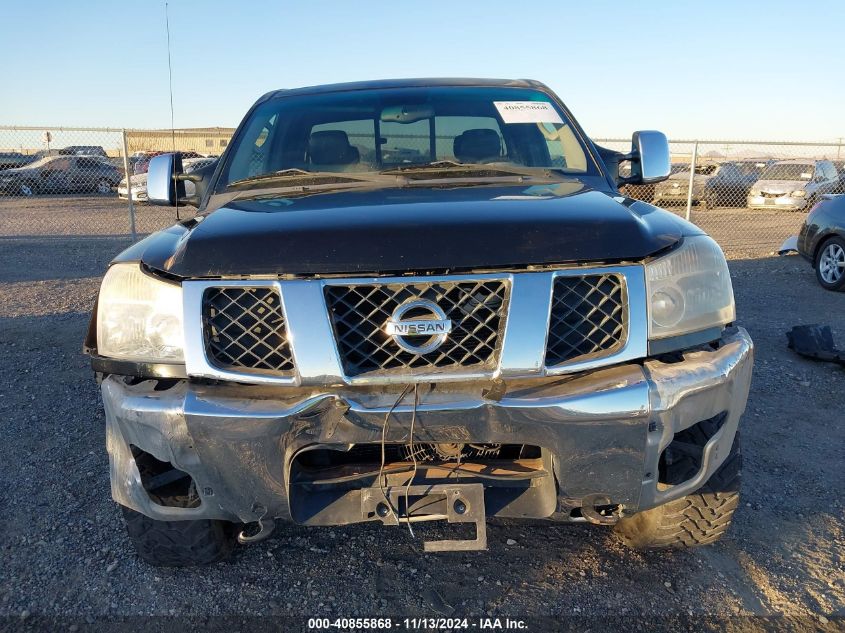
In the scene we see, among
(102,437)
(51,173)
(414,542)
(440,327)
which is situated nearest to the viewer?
(440,327)

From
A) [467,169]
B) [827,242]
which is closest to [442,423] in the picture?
[467,169]

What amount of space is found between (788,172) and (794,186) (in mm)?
1006

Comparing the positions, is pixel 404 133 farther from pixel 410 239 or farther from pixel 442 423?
pixel 442 423

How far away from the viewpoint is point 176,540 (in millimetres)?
2469

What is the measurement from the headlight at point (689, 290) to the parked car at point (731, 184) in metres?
18.1

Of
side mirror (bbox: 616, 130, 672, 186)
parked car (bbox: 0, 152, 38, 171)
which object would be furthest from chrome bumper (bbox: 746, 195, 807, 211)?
parked car (bbox: 0, 152, 38, 171)

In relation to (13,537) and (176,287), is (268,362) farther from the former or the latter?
(13,537)

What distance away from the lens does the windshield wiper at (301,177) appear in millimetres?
2965

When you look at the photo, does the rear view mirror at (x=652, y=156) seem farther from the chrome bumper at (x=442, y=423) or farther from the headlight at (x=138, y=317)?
the headlight at (x=138, y=317)

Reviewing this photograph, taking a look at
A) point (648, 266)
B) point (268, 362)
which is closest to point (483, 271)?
point (648, 266)

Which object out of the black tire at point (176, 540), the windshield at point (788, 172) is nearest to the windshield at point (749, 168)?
the windshield at point (788, 172)

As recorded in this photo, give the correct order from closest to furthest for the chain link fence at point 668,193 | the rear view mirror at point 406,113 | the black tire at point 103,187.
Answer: the rear view mirror at point 406,113, the chain link fence at point 668,193, the black tire at point 103,187

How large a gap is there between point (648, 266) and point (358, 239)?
920mm

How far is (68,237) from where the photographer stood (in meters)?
13.2
